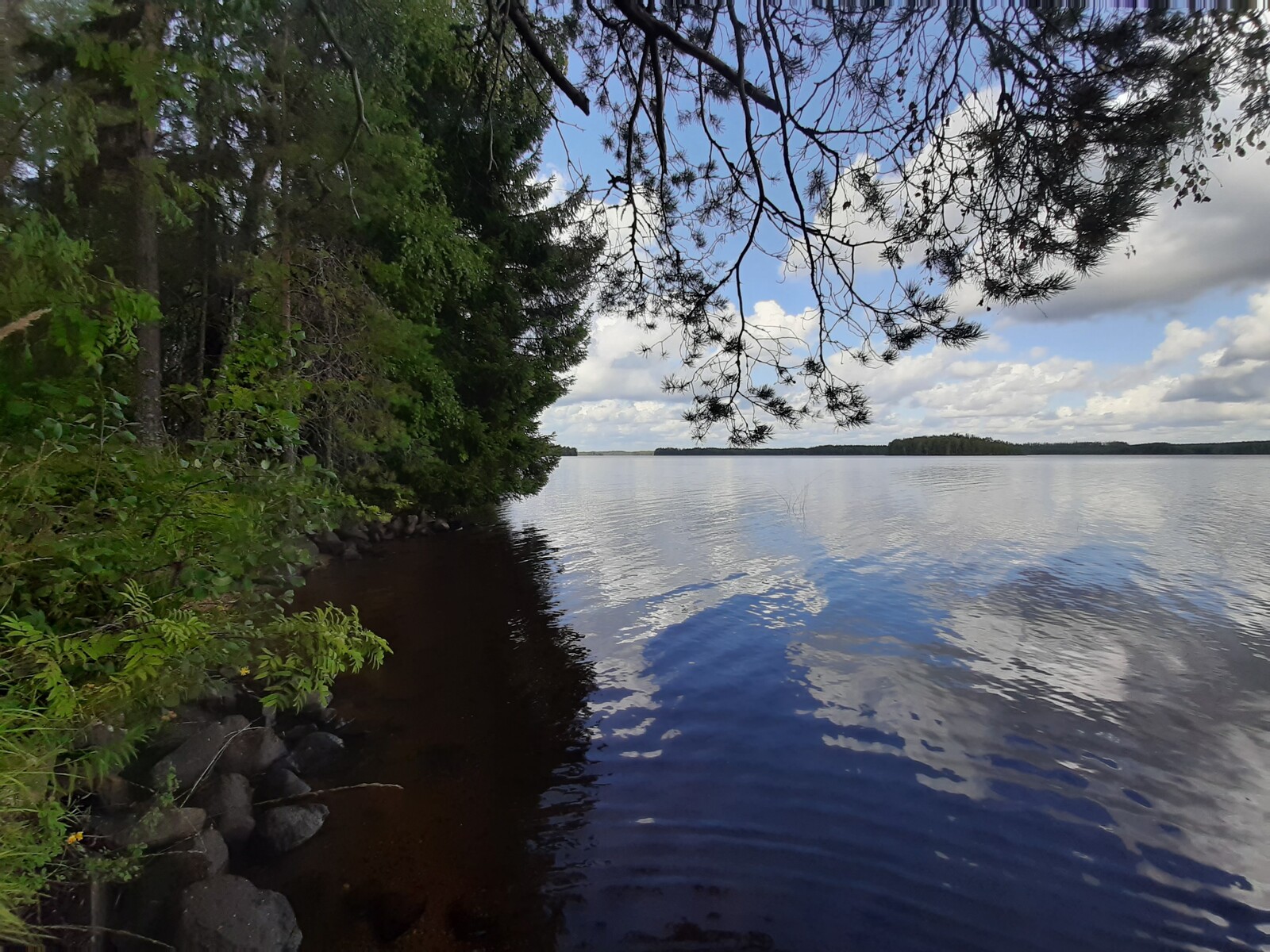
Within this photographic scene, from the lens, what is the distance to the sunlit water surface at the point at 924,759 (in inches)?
158

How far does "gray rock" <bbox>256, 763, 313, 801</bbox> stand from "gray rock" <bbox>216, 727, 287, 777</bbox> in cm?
16

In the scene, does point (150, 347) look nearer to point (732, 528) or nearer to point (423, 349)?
point (423, 349)

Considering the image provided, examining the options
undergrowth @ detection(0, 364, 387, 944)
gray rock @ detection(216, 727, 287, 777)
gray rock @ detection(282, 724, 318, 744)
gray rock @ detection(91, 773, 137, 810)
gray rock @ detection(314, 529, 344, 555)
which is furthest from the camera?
gray rock @ detection(314, 529, 344, 555)

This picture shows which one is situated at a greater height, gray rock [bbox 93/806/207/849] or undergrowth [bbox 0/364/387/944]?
undergrowth [bbox 0/364/387/944]

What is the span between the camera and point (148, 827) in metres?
3.66

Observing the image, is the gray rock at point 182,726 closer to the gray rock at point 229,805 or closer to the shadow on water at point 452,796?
the gray rock at point 229,805

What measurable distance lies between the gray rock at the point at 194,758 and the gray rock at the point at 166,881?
60 cm

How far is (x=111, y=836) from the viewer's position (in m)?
3.56

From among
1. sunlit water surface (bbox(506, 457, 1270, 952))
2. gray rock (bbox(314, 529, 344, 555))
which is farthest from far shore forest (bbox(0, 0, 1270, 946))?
gray rock (bbox(314, 529, 344, 555))

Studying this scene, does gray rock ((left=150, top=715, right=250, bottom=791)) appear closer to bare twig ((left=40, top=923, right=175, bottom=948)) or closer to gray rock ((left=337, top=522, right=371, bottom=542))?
bare twig ((left=40, top=923, right=175, bottom=948))

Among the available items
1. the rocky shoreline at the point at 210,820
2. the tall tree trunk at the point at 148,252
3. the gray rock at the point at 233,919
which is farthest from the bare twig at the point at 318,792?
the tall tree trunk at the point at 148,252

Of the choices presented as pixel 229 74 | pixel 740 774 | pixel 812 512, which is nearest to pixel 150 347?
pixel 229 74

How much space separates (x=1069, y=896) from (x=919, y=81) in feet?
19.0

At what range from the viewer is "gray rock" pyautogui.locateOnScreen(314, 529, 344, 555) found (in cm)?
1532
